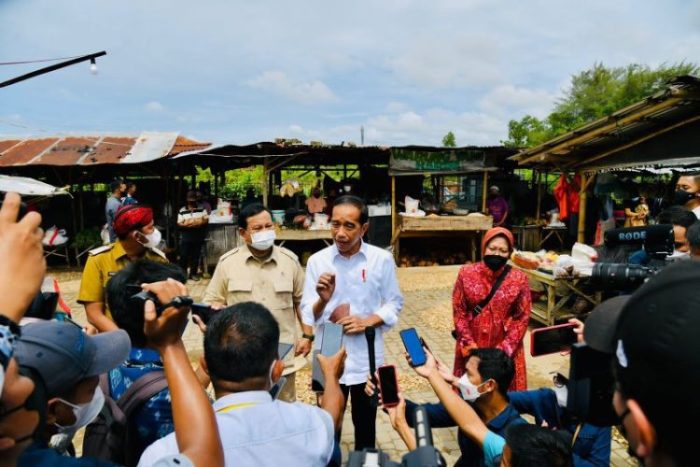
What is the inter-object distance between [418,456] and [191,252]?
353 inches

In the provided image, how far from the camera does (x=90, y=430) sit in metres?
1.57

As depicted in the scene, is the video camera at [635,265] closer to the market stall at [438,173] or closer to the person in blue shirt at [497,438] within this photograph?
the person in blue shirt at [497,438]

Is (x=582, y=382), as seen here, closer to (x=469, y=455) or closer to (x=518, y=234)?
(x=469, y=455)

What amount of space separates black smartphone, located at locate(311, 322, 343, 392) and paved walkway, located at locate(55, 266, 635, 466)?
1836mm

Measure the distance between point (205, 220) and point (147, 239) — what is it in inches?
254

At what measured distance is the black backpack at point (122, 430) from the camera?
154 centimetres

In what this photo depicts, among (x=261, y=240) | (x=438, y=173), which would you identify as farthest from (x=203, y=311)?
(x=438, y=173)

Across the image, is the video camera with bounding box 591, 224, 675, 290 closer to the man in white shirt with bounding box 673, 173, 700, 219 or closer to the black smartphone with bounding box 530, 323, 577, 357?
the black smartphone with bounding box 530, 323, 577, 357

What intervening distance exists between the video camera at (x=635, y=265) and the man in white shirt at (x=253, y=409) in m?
1.70

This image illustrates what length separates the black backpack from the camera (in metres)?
1.54

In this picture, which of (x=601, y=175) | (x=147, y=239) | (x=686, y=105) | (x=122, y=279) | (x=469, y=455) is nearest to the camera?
(x=122, y=279)

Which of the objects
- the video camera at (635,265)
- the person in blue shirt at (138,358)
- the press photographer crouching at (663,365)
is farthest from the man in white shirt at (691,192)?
the person in blue shirt at (138,358)

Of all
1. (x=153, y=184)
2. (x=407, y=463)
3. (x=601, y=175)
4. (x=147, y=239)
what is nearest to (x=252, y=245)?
(x=147, y=239)

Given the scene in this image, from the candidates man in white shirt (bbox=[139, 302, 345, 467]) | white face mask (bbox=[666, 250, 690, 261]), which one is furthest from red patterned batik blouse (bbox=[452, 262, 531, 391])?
man in white shirt (bbox=[139, 302, 345, 467])
